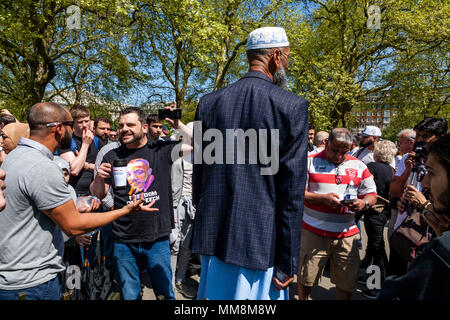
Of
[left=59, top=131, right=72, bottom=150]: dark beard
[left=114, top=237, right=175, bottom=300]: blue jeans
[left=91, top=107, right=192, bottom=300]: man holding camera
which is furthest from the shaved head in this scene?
[left=114, top=237, right=175, bottom=300]: blue jeans

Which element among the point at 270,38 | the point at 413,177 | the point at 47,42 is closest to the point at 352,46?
the point at 47,42

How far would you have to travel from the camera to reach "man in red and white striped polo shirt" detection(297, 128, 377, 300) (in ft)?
10.8

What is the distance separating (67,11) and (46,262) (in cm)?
1169

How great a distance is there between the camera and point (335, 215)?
130 inches

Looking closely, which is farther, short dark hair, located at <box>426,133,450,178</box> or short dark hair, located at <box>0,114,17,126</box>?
short dark hair, located at <box>0,114,17,126</box>

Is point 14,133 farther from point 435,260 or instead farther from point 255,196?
point 435,260

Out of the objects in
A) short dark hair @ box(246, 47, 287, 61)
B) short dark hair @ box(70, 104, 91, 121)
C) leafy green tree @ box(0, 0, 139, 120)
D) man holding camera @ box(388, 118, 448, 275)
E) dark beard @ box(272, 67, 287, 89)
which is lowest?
man holding camera @ box(388, 118, 448, 275)

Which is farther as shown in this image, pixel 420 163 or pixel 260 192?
pixel 420 163

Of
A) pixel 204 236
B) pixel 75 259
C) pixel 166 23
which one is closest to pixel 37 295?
pixel 204 236

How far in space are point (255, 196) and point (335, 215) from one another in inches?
76.2

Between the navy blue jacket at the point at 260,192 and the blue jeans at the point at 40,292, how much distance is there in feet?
3.50

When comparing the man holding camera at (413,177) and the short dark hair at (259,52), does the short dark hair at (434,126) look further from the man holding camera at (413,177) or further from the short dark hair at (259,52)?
the short dark hair at (259,52)

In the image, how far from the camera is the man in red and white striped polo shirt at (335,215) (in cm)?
328

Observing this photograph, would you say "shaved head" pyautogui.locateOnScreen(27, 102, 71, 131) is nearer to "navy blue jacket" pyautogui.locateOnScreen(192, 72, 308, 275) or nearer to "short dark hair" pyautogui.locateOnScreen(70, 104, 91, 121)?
"navy blue jacket" pyautogui.locateOnScreen(192, 72, 308, 275)
